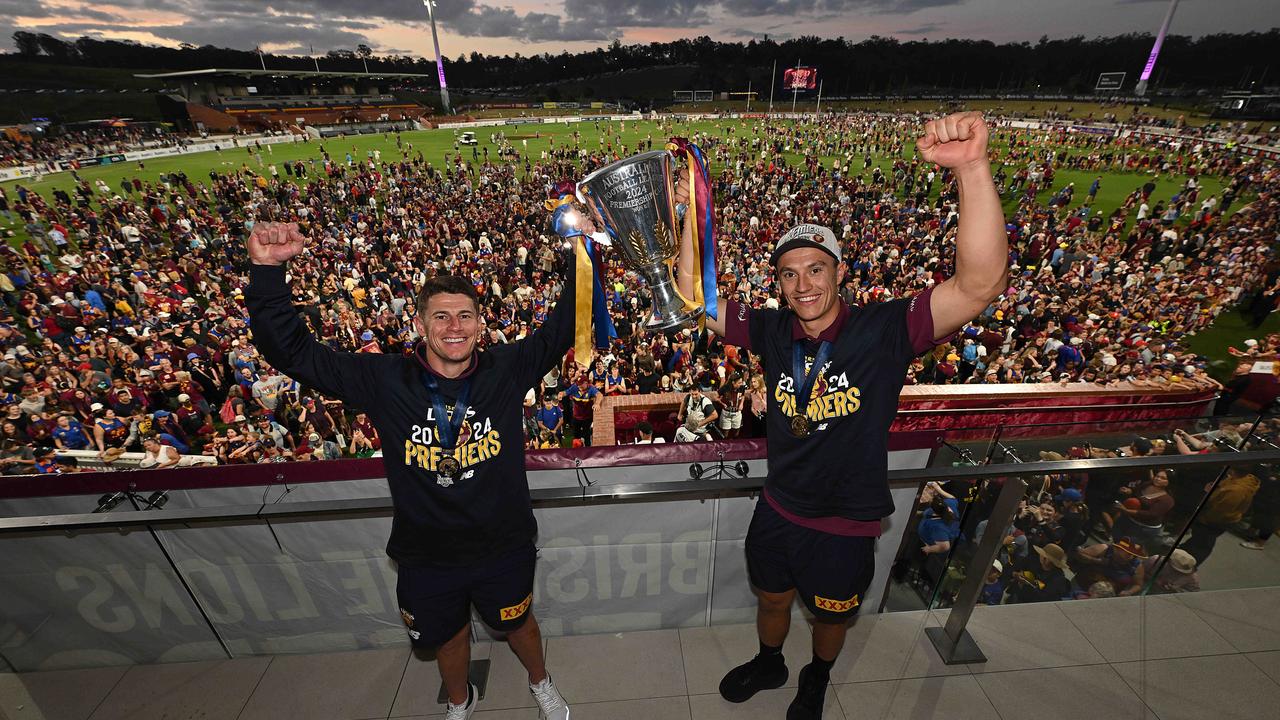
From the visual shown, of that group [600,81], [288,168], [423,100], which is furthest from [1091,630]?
[600,81]

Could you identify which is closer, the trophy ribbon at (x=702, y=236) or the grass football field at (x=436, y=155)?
the trophy ribbon at (x=702, y=236)

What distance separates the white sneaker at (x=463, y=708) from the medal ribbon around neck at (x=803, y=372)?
219 cm

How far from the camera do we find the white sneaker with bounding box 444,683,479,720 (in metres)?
2.65

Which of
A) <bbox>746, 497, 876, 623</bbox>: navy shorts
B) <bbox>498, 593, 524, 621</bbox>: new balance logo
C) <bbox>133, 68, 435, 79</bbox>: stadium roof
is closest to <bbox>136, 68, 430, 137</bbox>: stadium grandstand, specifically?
<bbox>133, 68, 435, 79</bbox>: stadium roof

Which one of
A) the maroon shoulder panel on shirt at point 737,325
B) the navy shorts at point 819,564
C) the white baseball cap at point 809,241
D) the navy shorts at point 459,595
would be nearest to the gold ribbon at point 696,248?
the maroon shoulder panel on shirt at point 737,325

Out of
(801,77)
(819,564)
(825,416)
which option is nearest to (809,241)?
(825,416)

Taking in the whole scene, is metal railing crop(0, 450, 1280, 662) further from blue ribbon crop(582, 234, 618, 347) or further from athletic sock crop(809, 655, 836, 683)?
athletic sock crop(809, 655, 836, 683)

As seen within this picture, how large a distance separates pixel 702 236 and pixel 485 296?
45.5 ft

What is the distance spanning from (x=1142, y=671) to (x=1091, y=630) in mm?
267

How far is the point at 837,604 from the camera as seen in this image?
250 centimetres

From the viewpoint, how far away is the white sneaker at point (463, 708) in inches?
104

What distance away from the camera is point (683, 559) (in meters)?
3.18

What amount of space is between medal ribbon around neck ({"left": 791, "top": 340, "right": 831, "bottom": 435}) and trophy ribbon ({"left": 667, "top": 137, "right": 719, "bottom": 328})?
0.47 m

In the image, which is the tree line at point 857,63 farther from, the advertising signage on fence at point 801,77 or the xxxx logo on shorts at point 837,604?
the xxxx logo on shorts at point 837,604
